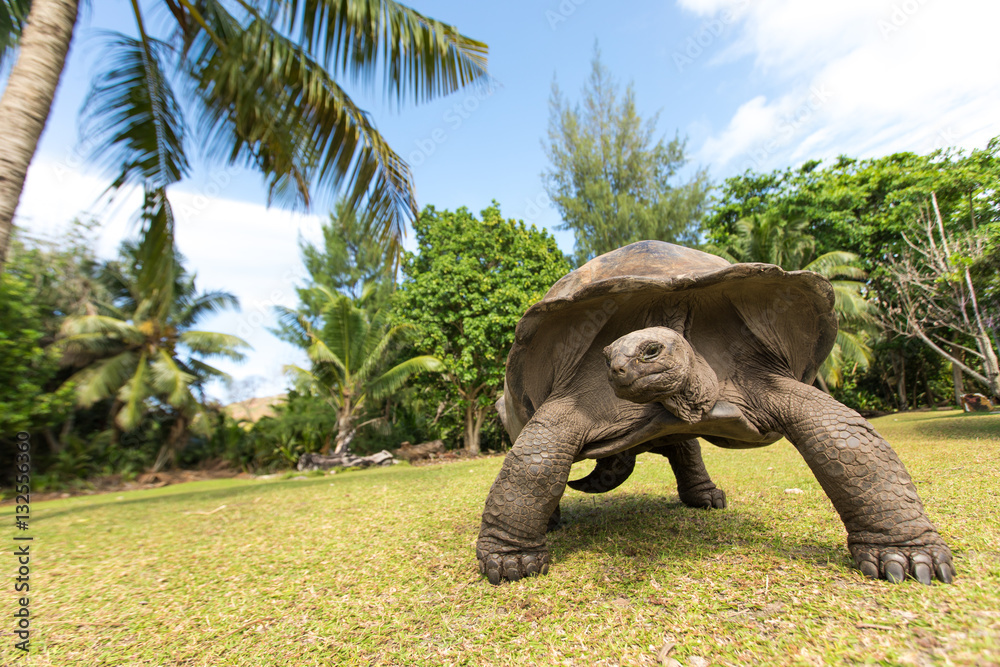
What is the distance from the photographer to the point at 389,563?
7.95 ft

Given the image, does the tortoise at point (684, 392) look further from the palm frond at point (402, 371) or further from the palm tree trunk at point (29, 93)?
the palm frond at point (402, 371)

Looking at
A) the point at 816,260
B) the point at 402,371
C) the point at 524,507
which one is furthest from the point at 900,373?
the point at 524,507

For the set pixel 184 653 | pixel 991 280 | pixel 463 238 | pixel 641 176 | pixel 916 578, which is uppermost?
pixel 641 176

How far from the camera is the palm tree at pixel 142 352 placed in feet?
38.9

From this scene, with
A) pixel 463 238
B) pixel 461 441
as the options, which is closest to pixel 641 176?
pixel 463 238

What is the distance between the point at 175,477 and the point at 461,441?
24.7ft

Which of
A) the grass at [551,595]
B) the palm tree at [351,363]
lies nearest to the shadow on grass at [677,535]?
the grass at [551,595]

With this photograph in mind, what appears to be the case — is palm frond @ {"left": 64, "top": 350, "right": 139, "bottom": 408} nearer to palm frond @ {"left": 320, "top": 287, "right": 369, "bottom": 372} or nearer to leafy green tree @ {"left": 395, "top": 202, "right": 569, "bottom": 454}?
palm frond @ {"left": 320, "top": 287, "right": 369, "bottom": 372}

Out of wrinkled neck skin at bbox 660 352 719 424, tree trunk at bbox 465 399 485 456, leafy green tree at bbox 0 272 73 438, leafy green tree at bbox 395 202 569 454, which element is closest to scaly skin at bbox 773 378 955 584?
wrinkled neck skin at bbox 660 352 719 424

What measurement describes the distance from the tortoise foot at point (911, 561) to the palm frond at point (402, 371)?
991 centimetres

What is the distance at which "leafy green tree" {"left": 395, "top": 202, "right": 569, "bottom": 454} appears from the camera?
1123 centimetres

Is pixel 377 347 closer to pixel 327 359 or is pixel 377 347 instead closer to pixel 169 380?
pixel 327 359

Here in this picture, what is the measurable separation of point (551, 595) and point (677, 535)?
0.91 m

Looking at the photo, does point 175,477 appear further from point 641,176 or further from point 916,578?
point 641,176
